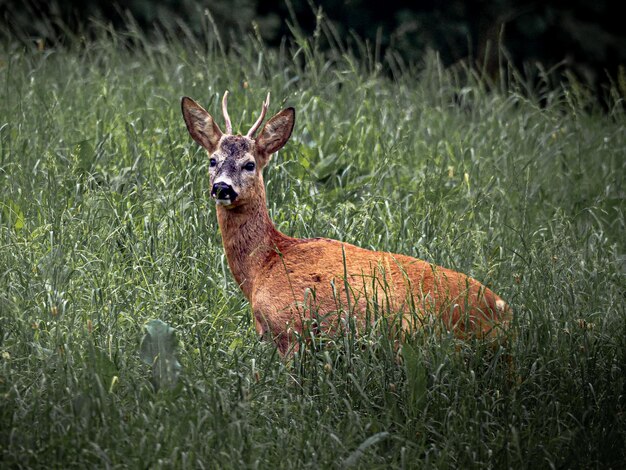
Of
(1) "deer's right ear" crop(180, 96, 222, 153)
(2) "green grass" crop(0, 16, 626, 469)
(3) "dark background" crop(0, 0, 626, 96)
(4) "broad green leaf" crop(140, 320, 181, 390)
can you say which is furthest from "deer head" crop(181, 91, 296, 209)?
(3) "dark background" crop(0, 0, 626, 96)

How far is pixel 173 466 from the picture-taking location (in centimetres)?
319

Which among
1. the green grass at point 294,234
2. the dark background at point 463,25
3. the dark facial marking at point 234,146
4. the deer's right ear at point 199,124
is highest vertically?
the deer's right ear at point 199,124

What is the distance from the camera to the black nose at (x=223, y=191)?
434cm

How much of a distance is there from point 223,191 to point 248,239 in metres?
0.28

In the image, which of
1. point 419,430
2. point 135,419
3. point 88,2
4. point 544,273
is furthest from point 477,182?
point 88,2

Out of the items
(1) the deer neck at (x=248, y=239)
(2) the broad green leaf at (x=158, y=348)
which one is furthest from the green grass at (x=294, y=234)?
(1) the deer neck at (x=248, y=239)

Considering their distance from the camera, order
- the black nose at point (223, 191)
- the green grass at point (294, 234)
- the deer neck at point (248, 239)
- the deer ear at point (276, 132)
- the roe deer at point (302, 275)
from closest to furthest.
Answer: the green grass at point (294, 234) → the roe deer at point (302, 275) → the black nose at point (223, 191) → the deer neck at point (248, 239) → the deer ear at point (276, 132)

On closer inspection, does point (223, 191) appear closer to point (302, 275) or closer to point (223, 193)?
point (223, 193)

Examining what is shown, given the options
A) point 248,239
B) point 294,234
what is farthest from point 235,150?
point 294,234

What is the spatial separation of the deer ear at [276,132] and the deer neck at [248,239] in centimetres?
24

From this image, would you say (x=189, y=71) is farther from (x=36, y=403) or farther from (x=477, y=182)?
(x=36, y=403)

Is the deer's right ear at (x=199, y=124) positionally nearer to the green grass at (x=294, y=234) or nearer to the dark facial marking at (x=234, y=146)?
the dark facial marking at (x=234, y=146)

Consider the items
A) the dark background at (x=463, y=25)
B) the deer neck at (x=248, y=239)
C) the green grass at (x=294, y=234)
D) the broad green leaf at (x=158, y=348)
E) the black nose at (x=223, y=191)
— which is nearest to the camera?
the green grass at (x=294, y=234)

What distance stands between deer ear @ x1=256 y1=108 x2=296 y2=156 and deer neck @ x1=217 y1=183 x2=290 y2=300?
0.79 feet
